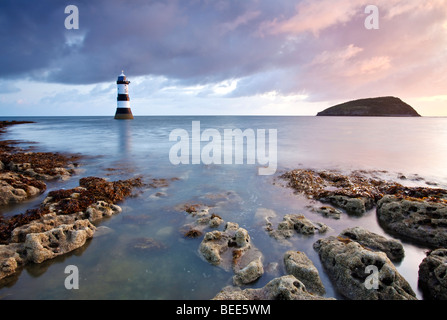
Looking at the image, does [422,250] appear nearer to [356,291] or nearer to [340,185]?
[356,291]

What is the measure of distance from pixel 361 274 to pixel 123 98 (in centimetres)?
6648

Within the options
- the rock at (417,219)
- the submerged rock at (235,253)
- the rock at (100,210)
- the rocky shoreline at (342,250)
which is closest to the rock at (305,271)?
the rocky shoreline at (342,250)

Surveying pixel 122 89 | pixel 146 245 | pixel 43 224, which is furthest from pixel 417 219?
pixel 122 89

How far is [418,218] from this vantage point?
718 centimetres

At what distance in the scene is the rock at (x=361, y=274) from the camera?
4336 mm

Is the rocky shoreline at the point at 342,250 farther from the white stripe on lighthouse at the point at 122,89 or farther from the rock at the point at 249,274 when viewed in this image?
the white stripe on lighthouse at the point at 122,89

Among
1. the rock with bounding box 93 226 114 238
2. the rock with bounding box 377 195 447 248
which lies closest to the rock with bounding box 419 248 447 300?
the rock with bounding box 377 195 447 248

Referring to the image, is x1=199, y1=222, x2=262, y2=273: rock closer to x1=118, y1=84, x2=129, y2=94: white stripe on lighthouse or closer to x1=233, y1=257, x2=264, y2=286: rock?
x1=233, y1=257, x2=264, y2=286: rock

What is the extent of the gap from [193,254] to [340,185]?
8.45m

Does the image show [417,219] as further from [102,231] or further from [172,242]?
[102,231]

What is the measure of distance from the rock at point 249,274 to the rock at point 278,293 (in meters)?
0.52

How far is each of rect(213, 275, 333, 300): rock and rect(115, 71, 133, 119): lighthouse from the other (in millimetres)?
62406

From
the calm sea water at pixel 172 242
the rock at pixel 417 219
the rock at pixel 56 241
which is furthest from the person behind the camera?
the rock at pixel 417 219
